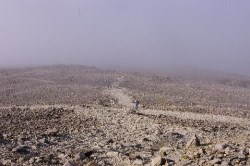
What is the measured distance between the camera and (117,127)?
2305cm

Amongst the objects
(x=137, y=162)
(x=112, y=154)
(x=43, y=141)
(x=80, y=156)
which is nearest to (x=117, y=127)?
(x=43, y=141)

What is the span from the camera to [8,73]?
2275 inches

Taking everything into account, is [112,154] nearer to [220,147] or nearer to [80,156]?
[80,156]

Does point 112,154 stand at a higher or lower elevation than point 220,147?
lower

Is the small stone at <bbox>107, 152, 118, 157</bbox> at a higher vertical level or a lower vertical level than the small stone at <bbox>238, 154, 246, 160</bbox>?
lower

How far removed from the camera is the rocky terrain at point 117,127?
15.1 m

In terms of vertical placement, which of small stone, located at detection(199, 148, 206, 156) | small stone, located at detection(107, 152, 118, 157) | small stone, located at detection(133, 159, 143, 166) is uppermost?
small stone, located at detection(199, 148, 206, 156)

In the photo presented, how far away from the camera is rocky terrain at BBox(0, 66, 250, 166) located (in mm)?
15102

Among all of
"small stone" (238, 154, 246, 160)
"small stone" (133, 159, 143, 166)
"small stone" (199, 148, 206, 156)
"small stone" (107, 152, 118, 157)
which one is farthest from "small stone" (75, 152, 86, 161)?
"small stone" (238, 154, 246, 160)

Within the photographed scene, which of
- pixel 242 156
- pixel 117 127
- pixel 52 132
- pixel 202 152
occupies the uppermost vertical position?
pixel 242 156

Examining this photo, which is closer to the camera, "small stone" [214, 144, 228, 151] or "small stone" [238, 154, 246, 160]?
"small stone" [238, 154, 246, 160]

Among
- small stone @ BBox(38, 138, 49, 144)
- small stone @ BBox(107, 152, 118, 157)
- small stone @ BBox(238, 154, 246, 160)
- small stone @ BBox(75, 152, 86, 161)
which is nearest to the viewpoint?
small stone @ BBox(238, 154, 246, 160)

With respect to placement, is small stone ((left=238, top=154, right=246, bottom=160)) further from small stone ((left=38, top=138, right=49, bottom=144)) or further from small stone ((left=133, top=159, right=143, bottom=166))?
small stone ((left=38, top=138, right=49, bottom=144))

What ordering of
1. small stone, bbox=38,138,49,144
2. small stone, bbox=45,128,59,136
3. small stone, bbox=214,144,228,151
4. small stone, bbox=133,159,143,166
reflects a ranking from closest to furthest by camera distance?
small stone, bbox=214,144,228,151
small stone, bbox=133,159,143,166
small stone, bbox=38,138,49,144
small stone, bbox=45,128,59,136
